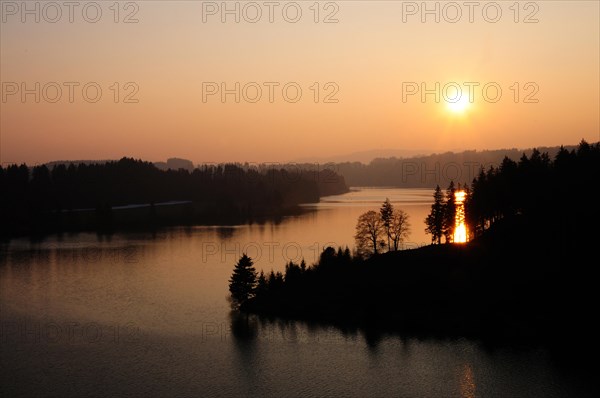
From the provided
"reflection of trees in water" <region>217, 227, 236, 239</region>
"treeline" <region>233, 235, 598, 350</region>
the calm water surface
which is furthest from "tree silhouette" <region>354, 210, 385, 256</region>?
"reflection of trees in water" <region>217, 227, 236, 239</region>

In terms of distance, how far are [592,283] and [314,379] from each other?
108ft

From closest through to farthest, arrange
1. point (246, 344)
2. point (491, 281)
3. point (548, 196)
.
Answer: point (246, 344)
point (491, 281)
point (548, 196)

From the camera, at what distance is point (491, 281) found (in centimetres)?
6569

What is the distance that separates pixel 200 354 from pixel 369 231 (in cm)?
3557

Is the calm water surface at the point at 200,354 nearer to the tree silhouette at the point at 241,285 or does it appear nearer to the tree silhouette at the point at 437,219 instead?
the tree silhouette at the point at 241,285

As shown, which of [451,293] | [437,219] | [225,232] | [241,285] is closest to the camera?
[451,293]

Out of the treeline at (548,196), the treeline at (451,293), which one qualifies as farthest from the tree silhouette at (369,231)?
the treeline at (548,196)

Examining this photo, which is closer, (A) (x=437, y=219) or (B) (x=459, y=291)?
(B) (x=459, y=291)

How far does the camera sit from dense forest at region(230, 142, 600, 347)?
193 feet

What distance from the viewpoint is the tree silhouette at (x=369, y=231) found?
8081 centimetres

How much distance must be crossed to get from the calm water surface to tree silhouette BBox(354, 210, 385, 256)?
69.4ft

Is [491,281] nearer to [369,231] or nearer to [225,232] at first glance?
[369,231]

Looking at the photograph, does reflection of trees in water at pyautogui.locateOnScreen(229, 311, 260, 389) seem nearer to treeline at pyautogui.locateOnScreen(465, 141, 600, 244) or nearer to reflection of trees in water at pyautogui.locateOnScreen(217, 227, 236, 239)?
treeline at pyautogui.locateOnScreen(465, 141, 600, 244)

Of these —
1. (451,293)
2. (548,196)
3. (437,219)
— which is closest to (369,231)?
(437,219)
